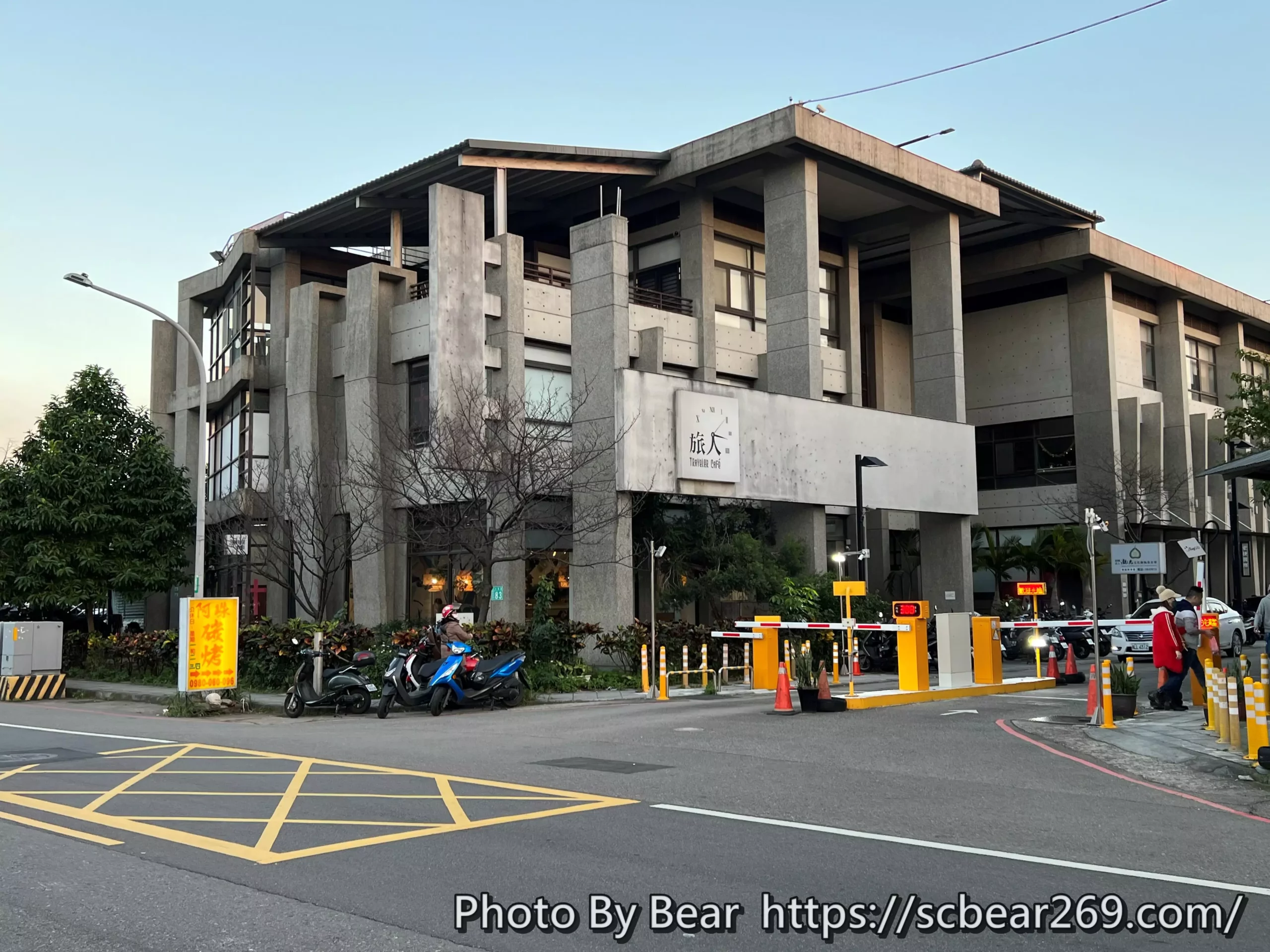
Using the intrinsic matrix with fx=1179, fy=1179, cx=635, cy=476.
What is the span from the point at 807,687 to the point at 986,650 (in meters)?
5.66

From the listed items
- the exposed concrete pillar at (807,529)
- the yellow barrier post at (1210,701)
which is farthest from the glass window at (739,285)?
the yellow barrier post at (1210,701)

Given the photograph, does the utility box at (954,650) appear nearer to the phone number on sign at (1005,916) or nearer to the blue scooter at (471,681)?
Answer: the blue scooter at (471,681)

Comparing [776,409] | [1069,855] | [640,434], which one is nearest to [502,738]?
[1069,855]

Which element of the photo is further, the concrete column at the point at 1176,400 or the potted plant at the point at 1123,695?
the concrete column at the point at 1176,400

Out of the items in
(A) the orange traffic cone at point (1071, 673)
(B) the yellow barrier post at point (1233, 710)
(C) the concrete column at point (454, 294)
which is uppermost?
(C) the concrete column at point (454, 294)

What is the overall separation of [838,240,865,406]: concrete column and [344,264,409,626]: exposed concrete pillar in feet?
48.9

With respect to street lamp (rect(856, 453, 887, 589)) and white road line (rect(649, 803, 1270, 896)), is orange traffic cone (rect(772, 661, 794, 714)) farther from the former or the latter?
street lamp (rect(856, 453, 887, 589))

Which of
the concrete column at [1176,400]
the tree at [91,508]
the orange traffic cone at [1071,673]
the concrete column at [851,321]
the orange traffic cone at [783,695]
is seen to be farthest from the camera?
the concrete column at [1176,400]

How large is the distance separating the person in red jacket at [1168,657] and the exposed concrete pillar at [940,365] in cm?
1925

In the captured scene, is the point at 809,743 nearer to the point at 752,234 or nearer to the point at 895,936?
the point at 895,936

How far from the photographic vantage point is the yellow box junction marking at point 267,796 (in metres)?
8.55

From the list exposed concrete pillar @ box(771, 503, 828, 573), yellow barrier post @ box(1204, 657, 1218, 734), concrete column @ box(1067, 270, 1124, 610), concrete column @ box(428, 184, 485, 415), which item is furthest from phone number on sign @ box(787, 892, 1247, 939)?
concrete column @ box(1067, 270, 1124, 610)

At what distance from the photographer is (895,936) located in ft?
19.9

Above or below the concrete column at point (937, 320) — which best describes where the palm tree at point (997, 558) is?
below
